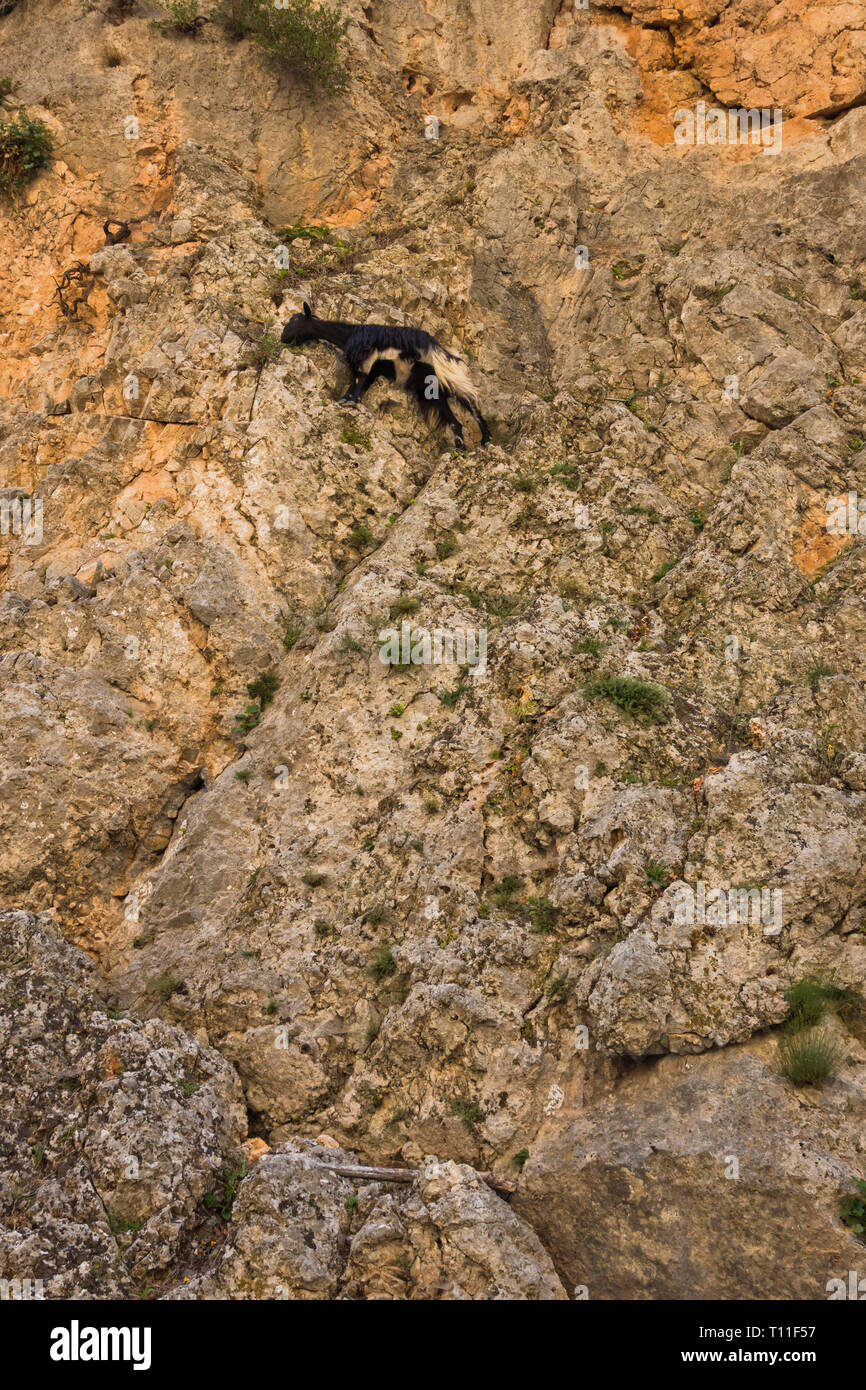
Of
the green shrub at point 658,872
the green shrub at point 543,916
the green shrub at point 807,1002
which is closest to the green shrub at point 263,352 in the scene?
the green shrub at point 543,916

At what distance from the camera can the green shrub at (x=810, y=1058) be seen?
21.4ft

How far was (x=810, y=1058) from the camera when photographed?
6.55m

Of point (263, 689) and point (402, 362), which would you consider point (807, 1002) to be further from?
point (402, 362)

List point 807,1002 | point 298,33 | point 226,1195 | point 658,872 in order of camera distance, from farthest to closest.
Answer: point 298,33 < point 658,872 < point 226,1195 < point 807,1002

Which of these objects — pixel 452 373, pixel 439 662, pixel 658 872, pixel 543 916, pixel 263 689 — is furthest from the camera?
pixel 452 373

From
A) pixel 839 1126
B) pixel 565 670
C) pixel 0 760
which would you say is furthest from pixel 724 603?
pixel 0 760

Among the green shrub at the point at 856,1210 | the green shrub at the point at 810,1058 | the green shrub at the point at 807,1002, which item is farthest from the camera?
the green shrub at the point at 807,1002

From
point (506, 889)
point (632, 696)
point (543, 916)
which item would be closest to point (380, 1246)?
point (543, 916)

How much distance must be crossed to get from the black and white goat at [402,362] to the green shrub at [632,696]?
18.3 feet

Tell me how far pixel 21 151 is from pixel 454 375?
8850 millimetres

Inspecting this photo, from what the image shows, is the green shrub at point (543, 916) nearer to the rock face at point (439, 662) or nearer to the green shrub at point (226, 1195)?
the rock face at point (439, 662)

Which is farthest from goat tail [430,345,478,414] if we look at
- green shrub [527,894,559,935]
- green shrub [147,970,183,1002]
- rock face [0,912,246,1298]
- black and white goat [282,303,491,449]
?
rock face [0,912,246,1298]

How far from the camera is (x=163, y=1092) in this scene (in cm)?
755

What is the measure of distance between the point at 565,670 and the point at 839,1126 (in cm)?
497
